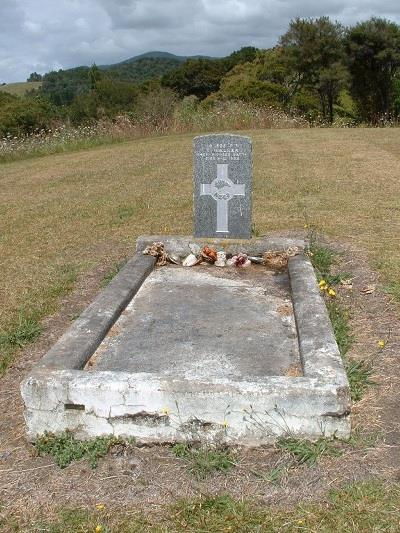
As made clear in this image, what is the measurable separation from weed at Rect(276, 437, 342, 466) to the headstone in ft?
9.90

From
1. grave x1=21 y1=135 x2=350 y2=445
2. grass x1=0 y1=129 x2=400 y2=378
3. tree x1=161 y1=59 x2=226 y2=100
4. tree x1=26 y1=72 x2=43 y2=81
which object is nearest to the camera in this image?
grave x1=21 y1=135 x2=350 y2=445

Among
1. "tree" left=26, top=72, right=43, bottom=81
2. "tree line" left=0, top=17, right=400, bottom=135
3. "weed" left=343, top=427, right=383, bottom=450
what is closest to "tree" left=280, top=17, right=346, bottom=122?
"tree line" left=0, top=17, right=400, bottom=135

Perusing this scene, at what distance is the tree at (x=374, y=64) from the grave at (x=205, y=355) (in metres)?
25.5

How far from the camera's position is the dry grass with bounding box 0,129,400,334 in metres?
6.12

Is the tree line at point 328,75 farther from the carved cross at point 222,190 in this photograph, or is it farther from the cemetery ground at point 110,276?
the carved cross at point 222,190

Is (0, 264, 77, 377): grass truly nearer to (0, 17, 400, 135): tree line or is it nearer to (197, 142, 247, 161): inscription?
(197, 142, 247, 161): inscription

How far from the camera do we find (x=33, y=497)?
2604mm

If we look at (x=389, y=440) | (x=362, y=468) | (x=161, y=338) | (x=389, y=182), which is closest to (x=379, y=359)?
(x=389, y=440)

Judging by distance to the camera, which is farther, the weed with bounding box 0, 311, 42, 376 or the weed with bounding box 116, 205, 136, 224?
the weed with bounding box 116, 205, 136, 224

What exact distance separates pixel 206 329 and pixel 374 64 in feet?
98.6

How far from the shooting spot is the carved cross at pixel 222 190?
546 centimetres

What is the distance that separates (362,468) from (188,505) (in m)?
0.82

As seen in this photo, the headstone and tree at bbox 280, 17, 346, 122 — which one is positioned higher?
tree at bbox 280, 17, 346, 122

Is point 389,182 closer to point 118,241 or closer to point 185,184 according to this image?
point 185,184
